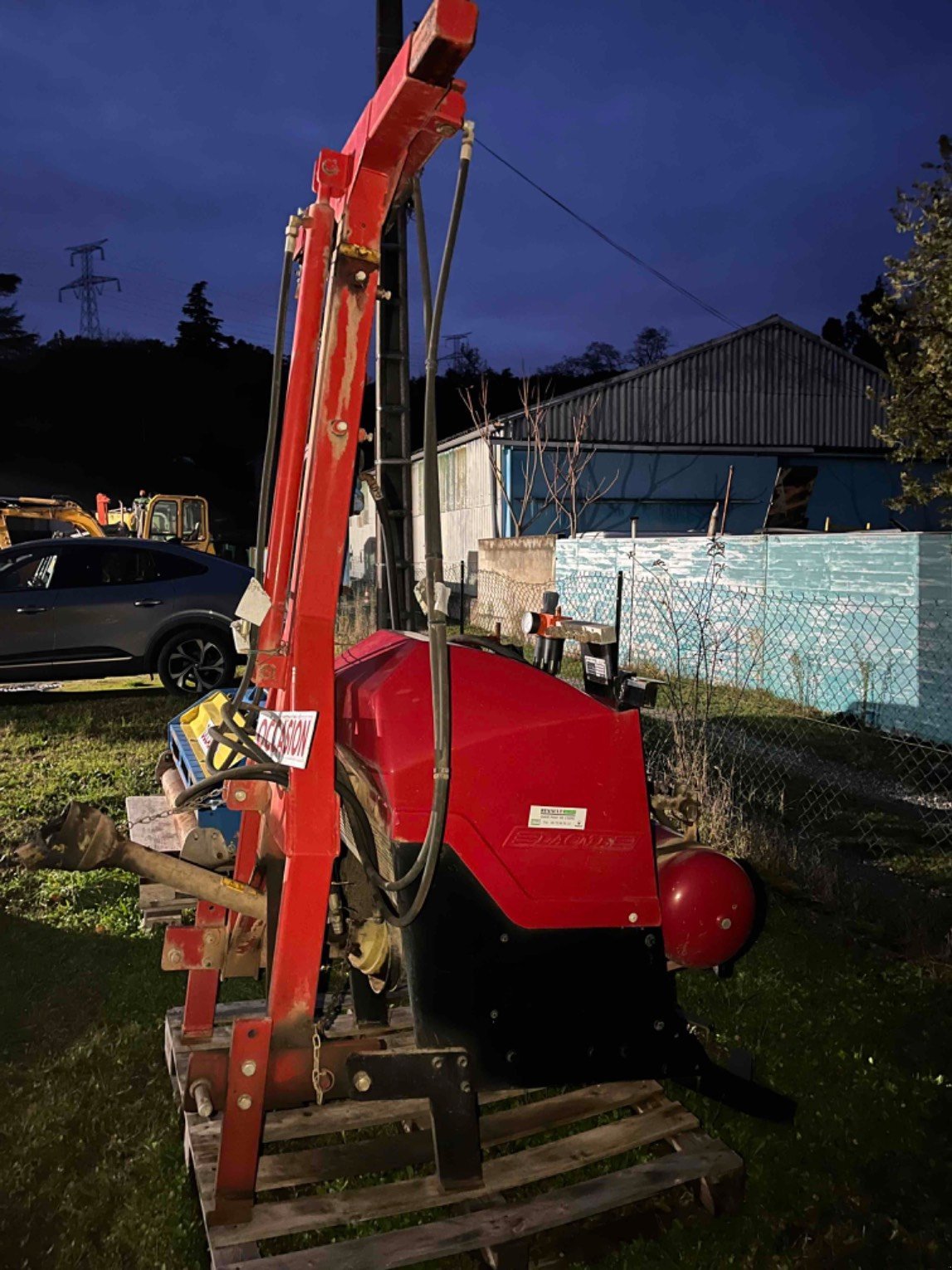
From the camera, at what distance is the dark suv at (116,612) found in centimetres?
957

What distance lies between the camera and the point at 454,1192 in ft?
8.16

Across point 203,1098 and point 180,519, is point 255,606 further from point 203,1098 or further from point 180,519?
point 180,519

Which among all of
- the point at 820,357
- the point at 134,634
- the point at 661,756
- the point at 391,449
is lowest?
the point at 661,756

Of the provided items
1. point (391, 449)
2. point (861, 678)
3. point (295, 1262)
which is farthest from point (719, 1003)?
point (861, 678)

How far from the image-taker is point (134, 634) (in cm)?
984

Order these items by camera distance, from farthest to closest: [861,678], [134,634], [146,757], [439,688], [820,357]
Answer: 1. [820,357]
2. [134,634]
3. [861,678]
4. [146,757]
5. [439,688]

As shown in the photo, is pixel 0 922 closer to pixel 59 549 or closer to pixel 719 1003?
pixel 719 1003

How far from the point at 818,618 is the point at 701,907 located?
7.52 metres

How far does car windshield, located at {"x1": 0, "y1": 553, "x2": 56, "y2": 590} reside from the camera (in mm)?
9688

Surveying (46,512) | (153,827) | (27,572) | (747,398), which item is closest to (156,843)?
(153,827)

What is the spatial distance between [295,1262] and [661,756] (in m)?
4.88

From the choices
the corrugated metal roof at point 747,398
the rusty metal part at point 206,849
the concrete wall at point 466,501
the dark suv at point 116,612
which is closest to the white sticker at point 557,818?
the rusty metal part at point 206,849

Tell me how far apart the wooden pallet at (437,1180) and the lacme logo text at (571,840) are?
2.78 feet

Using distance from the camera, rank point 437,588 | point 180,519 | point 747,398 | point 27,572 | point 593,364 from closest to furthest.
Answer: point 437,588 < point 27,572 < point 180,519 < point 747,398 < point 593,364
